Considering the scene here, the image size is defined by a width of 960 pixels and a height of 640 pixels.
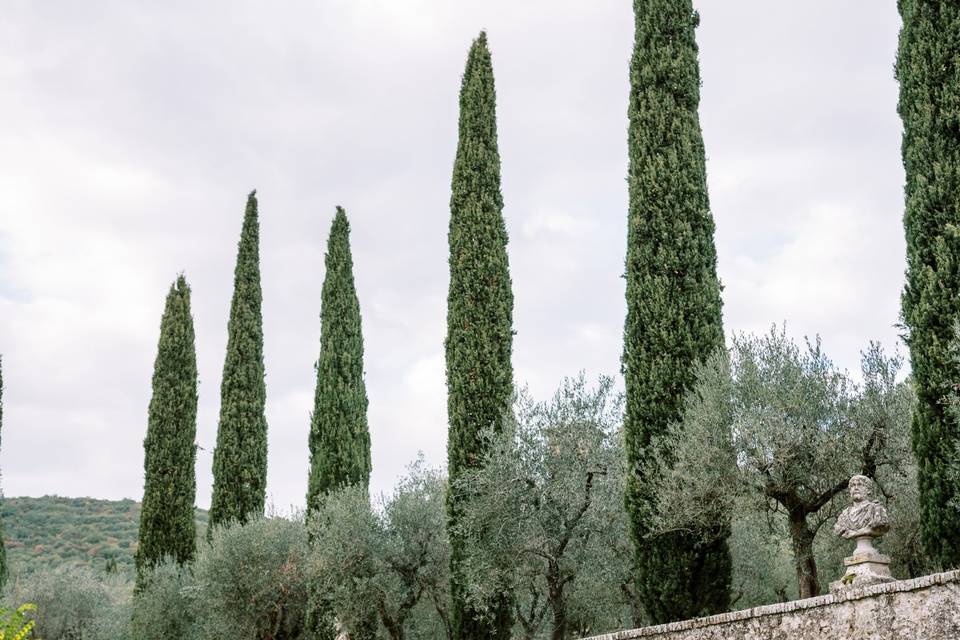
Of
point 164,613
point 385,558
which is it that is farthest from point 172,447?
point 385,558

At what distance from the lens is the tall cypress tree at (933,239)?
35.6 feet

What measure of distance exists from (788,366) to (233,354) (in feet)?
61.7

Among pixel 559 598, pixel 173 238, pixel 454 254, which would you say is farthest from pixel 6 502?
pixel 559 598

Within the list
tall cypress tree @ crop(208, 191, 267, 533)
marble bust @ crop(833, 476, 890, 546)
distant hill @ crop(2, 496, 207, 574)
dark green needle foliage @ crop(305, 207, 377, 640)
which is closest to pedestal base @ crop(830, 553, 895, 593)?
marble bust @ crop(833, 476, 890, 546)

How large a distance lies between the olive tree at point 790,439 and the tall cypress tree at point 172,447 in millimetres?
17241

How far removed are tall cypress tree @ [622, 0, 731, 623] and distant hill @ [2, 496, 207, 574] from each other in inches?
1247

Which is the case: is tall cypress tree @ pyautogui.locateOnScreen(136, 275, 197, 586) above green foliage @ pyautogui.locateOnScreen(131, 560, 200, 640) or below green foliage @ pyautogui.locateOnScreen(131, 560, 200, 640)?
above

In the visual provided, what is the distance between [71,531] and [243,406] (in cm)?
2639

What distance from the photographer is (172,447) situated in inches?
1081

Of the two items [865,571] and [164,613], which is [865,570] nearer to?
[865,571]

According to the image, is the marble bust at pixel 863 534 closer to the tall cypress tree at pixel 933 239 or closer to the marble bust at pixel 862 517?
the marble bust at pixel 862 517

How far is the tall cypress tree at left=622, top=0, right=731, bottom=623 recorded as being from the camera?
1375 cm

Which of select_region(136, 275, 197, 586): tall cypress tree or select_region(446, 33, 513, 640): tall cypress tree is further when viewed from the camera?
select_region(136, 275, 197, 586): tall cypress tree

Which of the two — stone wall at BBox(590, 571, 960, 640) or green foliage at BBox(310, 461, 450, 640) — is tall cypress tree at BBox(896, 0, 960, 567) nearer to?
stone wall at BBox(590, 571, 960, 640)
